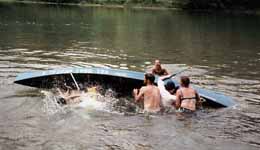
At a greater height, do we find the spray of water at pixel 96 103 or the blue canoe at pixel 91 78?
the blue canoe at pixel 91 78

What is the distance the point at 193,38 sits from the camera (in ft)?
109

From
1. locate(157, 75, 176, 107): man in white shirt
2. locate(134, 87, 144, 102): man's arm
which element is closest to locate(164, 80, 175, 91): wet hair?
locate(157, 75, 176, 107): man in white shirt

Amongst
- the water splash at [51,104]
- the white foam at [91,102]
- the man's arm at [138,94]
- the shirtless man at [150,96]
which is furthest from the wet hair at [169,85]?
the water splash at [51,104]

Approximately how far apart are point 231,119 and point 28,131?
5440 mm

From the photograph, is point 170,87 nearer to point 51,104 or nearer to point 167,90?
point 167,90

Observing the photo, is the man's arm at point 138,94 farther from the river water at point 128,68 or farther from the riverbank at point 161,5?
the riverbank at point 161,5

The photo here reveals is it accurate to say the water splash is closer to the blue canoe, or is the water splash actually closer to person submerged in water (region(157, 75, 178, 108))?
the blue canoe

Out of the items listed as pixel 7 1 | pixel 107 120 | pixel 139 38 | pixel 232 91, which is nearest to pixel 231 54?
pixel 139 38

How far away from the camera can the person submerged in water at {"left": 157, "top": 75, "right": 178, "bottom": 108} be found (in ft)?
44.9

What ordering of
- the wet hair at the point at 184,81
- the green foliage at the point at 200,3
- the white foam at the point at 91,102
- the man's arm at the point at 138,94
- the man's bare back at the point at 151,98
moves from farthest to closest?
the green foliage at the point at 200,3 < the white foam at the point at 91,102 < the man's arm at the point at 138,94 < the man's bare back at the point at 151,98 < the wet hair at the point at 184,81

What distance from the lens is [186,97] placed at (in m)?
13.1

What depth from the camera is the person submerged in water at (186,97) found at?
13117mm

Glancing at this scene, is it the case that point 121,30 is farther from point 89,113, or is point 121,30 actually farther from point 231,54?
point 89,113

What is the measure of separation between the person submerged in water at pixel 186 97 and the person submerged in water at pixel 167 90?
0.34 metres
